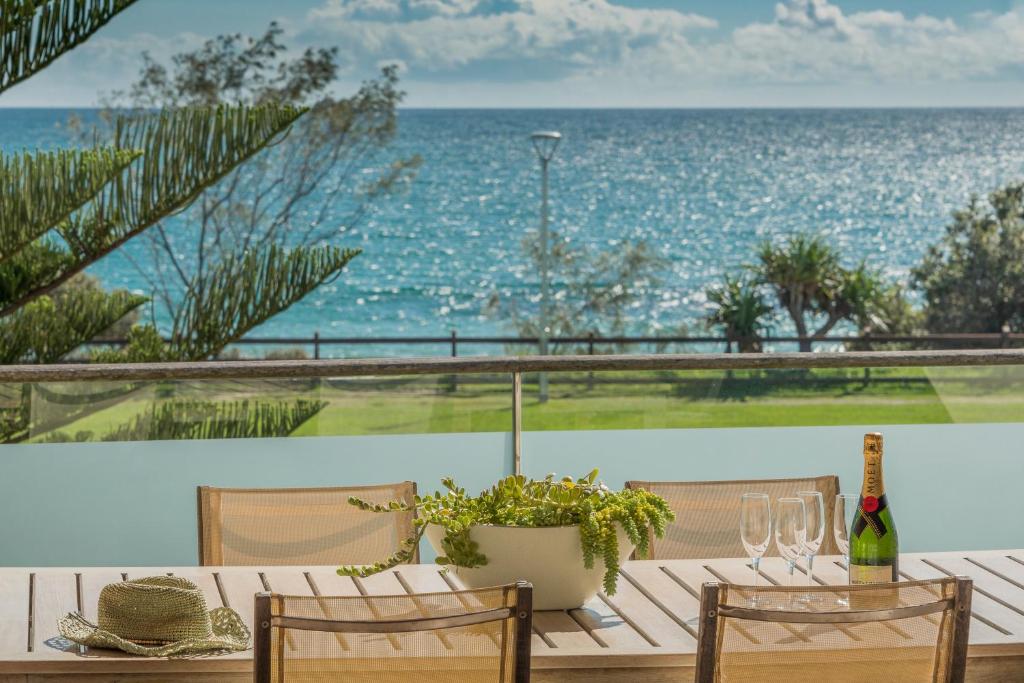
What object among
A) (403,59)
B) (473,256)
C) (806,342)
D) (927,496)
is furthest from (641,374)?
(403,59)

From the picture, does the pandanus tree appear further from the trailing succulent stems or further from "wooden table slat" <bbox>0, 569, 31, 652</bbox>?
the trailing succulent stems

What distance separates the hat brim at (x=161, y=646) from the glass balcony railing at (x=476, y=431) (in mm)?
1514

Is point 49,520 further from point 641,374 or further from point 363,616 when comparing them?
point 363,616

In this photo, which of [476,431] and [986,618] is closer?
[986,618]

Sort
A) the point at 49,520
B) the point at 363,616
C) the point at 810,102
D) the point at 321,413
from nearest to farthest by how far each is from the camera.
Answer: the point at 363,616 → the point at 49,520 → the point at 321,413 → the point at 810,102

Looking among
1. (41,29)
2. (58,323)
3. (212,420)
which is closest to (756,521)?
(212,420)

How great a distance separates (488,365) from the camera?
11.0ft

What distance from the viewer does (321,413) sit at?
3.55 meters

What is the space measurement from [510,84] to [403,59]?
356 centimetres

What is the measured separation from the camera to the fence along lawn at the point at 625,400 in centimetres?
348

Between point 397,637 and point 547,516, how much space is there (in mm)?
422

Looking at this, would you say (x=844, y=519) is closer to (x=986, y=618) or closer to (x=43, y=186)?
(x=986, y=618)

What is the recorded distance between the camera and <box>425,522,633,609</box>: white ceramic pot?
193 cm

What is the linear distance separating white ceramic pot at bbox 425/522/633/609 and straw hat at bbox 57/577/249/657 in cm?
35
